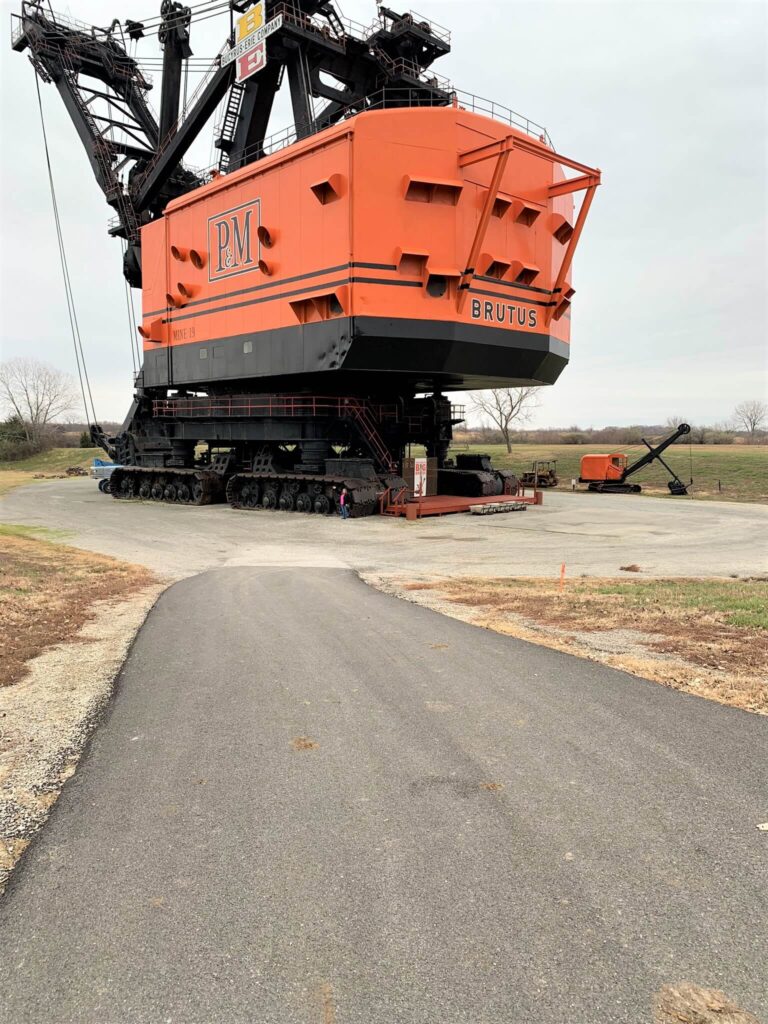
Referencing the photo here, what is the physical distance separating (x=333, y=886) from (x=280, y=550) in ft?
41.4

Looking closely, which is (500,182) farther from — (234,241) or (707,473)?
(707,473)

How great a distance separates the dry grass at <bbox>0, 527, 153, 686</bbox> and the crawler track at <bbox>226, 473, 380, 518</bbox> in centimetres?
876

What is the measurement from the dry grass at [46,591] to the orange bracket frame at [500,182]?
13.1m

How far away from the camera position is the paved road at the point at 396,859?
248 centimetres

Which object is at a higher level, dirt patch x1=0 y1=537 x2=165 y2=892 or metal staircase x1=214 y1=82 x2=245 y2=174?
metal staircase x1=214 y1=82 x2=245 y2=174

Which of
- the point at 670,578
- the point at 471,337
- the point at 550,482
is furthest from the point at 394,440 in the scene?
the point at 670,578

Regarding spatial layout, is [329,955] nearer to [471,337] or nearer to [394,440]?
[471,337]

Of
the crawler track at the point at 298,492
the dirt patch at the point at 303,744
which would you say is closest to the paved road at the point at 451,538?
the crawler track at the point at 298,492

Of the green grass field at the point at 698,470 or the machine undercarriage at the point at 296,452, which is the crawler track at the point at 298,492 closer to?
the machine undercarriage at the point at 296,452

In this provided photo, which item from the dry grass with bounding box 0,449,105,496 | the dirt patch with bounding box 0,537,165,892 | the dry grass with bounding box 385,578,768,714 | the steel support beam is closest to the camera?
the dirt patch with bounding box 0,537,165,892

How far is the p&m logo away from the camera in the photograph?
910 inches

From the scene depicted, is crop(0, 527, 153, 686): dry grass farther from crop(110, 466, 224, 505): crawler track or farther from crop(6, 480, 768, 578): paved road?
Result: crop(110, 466, 224, 505): crawler track

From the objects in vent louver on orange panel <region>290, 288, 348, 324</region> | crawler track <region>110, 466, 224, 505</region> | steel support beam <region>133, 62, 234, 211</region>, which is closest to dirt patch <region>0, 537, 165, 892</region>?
vent louver on orange panel <region>290, 288, 348, 324</region>

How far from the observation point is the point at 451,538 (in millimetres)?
17062
